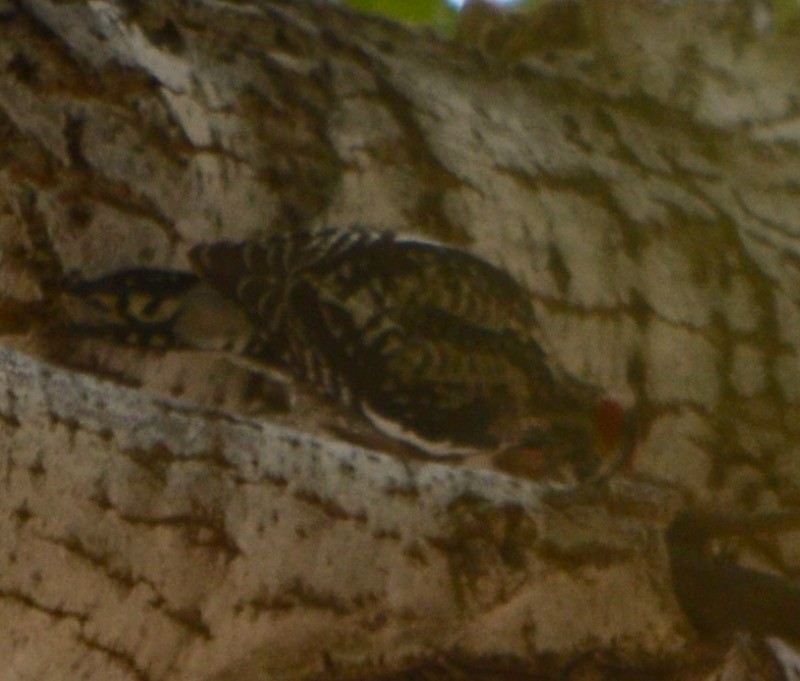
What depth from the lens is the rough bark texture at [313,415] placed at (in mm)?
952

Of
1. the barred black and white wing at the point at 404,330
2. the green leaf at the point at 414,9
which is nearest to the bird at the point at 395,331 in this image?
the barred black and white wing at the point at 404,330

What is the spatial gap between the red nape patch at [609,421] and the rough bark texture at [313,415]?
0.8 inches

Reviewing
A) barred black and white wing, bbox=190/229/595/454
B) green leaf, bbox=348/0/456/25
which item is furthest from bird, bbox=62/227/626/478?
green leaf, bbox=348/0/456/25

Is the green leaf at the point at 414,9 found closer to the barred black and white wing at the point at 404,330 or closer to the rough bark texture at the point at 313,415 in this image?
the rough bark texture at the point at 313,415

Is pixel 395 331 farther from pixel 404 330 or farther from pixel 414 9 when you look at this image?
pixel 414 9

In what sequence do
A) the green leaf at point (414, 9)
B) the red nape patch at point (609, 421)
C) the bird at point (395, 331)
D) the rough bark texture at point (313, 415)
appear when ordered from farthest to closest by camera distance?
the green leaf at point (414, 9), the red nape patch at point (609, 421), the bird at point (395, 331), the rough bark texture at point (313, 415)

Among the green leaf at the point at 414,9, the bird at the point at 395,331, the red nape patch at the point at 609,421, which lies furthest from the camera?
the green leaf at the point at 414,9

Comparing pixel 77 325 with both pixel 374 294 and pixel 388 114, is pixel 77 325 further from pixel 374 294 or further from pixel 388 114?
pixel 388 114

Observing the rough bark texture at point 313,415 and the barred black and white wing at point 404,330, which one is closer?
the rough bark texture at point 313,415

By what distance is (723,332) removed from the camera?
1374 millimetres

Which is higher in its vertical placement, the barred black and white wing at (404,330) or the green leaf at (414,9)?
the green leaf at (414,9)

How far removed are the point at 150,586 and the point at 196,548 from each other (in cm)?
4

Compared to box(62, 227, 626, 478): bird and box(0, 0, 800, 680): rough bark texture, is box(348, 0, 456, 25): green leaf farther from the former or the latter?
box(62, 227, 626, 478): bird

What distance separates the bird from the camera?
115 cm
